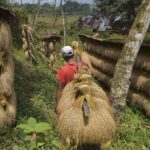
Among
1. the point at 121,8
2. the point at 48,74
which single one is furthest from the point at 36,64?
the point at 121,8

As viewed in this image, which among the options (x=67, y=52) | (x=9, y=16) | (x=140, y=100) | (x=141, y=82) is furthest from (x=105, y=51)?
(x=67, y=52)

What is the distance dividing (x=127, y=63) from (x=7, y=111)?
2.71m

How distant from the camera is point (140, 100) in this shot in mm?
11695

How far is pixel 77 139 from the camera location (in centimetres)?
513

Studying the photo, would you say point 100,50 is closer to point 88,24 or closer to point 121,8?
point 121,8

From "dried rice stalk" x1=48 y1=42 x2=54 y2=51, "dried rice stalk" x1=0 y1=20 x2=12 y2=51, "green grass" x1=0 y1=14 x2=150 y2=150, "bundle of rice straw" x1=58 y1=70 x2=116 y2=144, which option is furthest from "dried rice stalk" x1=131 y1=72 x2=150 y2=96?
"dried rice stalk" x1=48 y1=42 x2=54 y2=51

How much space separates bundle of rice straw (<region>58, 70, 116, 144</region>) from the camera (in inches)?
201

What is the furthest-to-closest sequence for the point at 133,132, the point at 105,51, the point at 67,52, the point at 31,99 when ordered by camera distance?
the point at 105,51 → the point at 31,99 → the point at 133,132 → the point at 67,52

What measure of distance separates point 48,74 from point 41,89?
3138 millimetres

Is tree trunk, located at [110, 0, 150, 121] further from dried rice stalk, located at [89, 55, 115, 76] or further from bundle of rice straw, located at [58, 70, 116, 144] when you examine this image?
dried rice stalk, located at [89, 55, 115, 76]

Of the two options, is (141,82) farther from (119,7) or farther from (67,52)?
(119,7)

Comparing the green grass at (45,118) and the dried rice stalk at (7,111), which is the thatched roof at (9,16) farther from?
the green grass at (45,118)

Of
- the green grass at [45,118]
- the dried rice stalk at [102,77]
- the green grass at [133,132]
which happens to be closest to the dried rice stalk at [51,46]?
the dried rice stalk at [102,77]

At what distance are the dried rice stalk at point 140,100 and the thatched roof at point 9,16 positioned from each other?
4.07 metres
